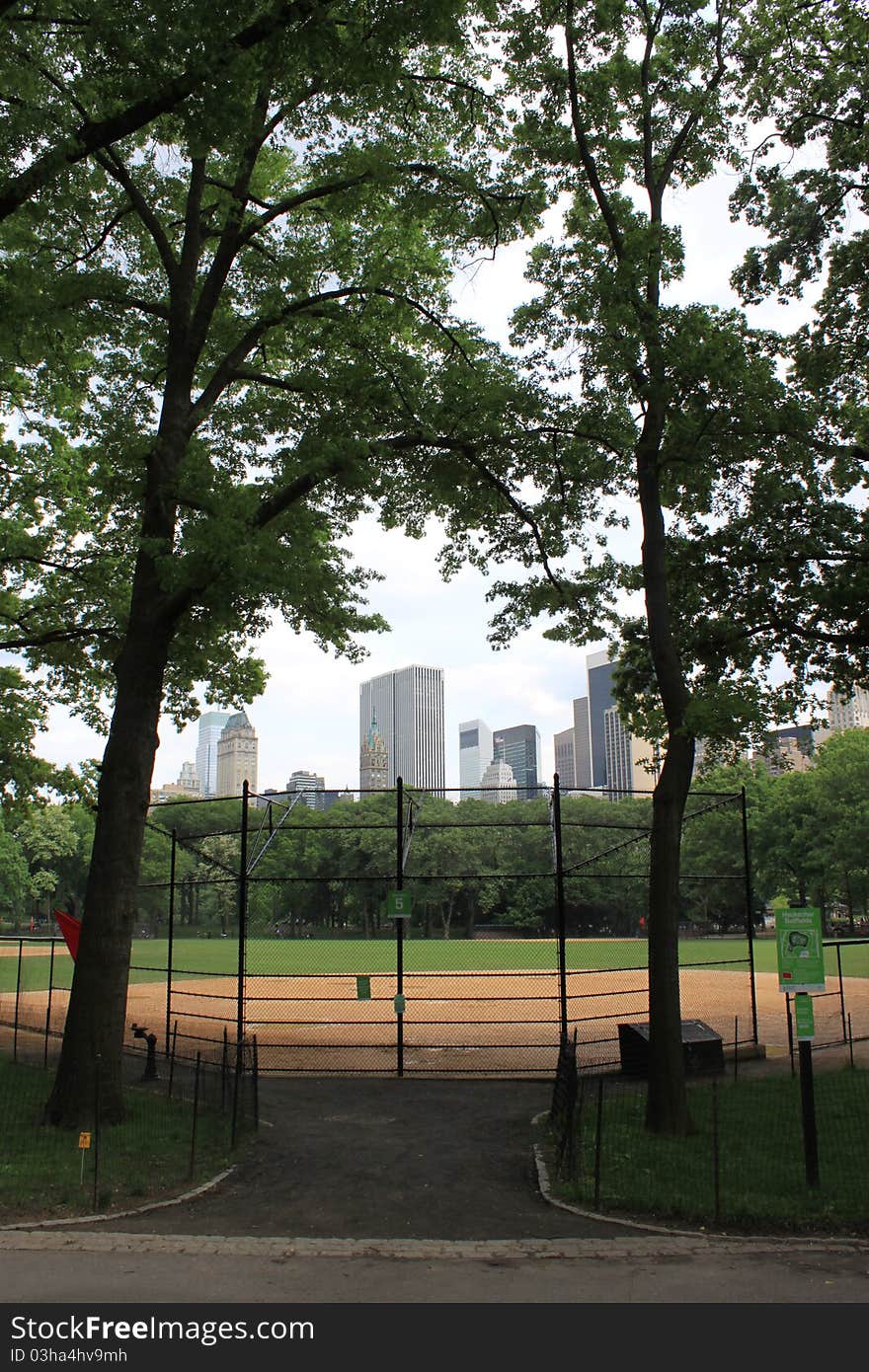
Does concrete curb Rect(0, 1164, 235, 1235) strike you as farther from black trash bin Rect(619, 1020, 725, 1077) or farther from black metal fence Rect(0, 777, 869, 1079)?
black trash bin Rect(619, 1020, 725, 1077)

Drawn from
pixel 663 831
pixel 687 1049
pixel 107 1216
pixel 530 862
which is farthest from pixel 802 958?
pixel 530 862

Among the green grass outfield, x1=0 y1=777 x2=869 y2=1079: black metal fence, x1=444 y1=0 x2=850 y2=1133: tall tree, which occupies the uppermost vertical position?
x1=444 y1=0 x2=850 y2=1133: tall tree

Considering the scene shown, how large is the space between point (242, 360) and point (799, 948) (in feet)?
39.1

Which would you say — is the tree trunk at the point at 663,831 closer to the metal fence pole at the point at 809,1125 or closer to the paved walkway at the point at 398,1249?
the paved walkway at the point at 398,1249

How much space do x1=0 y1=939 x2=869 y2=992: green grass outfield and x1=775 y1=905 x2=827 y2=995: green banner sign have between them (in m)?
28.2

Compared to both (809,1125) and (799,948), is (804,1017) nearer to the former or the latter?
(799,948)

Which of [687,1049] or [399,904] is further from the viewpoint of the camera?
[399,904]

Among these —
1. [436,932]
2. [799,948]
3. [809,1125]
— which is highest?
[799,948]

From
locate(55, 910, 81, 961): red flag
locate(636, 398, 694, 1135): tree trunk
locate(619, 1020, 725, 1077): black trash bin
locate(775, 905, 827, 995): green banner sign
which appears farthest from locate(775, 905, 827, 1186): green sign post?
locate(55, 910, 81, 961): red flag

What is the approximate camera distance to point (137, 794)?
40.3ft

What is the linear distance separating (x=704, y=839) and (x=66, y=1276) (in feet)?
242

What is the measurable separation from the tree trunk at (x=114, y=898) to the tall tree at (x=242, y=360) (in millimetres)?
29

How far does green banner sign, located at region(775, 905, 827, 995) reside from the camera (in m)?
8.72

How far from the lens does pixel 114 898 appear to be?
11.9 metres
